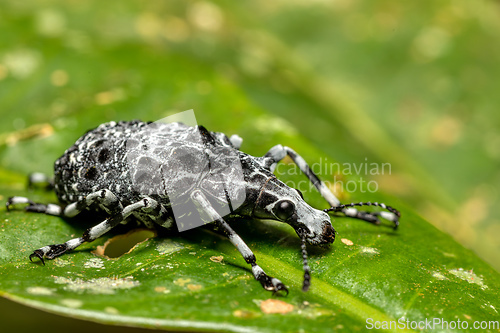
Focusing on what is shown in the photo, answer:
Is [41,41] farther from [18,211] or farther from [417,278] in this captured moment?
[417,278]

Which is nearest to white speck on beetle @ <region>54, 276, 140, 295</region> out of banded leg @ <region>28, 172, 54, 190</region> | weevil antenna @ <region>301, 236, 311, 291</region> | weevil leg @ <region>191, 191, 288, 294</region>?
weevil leg @ <region>191, 191, 288, 294</region>

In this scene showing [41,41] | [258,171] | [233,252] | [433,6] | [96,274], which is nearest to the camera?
[96,274]

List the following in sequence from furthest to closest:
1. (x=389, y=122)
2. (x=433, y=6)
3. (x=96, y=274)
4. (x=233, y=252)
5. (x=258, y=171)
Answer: (x=433, y=6)
(x=389, y=122)
(x=258, y=171)
(x=233, y=252)
(x=96, y=274)

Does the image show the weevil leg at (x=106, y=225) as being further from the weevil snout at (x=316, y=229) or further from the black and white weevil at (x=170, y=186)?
the weevil snout at (x=316, y=229)

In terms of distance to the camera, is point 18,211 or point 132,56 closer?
point 18,211

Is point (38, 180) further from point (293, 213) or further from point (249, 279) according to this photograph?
point (293, 213)

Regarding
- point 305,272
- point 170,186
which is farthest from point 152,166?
point 305,272

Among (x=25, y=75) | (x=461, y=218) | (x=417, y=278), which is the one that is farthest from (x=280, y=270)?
(x=25, y=75)

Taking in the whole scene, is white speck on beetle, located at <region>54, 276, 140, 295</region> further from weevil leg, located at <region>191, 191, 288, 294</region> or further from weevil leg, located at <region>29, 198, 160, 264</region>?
weevil leg, located at <region>191, 191, 288, 294</region>
